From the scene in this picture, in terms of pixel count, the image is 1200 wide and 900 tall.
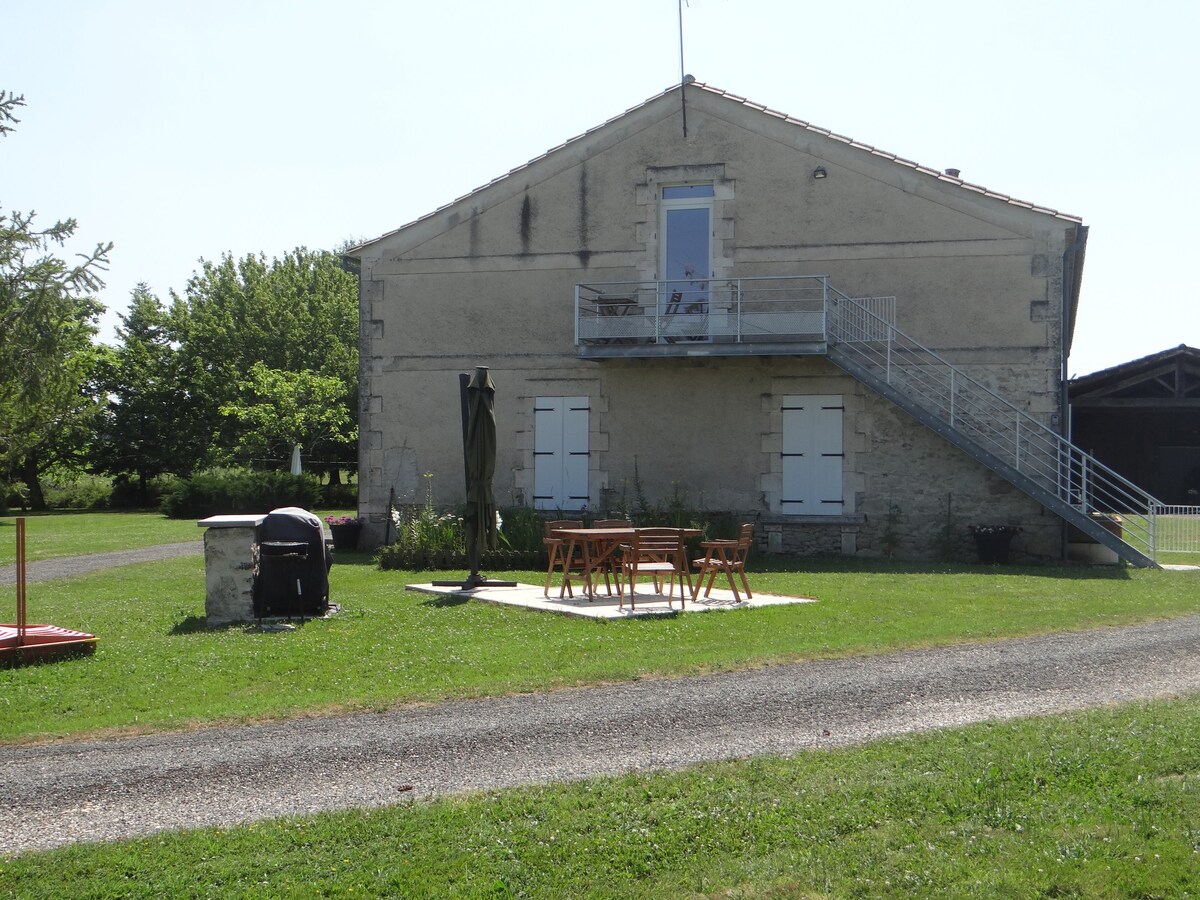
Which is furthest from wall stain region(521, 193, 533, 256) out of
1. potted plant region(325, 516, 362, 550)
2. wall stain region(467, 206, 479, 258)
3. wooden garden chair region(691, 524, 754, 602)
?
wooden garden chair region(691, 524, 754, 602)

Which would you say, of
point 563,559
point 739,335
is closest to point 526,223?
point 739,335

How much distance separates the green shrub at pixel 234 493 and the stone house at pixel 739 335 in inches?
489

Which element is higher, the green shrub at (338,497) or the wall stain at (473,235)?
the wall stain at (473,235)

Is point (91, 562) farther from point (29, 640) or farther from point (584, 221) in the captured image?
point (29, 640)

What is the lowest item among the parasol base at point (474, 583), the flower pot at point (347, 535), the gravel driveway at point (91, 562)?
the gravel driveway at point (91, 562)

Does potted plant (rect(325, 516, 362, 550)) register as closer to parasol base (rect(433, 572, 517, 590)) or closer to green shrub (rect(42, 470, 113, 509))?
parasol base (rect(433, 572, 517, 590))

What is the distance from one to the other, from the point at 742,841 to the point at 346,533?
15.3 metres

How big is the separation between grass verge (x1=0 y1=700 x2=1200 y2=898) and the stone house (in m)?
11.7

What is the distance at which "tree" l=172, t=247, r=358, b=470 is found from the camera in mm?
38625

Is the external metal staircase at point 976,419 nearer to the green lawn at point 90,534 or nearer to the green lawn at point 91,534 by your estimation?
the green lawn at point 91,534

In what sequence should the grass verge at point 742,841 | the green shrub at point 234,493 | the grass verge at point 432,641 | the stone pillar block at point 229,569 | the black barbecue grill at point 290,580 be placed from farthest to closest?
the green shrub at point 234,493, the black barbecue grill at point 290,580, the stone pillar block at point 229,569, the grass verge at point 432,641, the grass verge at point 742,841

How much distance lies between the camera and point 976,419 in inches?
679

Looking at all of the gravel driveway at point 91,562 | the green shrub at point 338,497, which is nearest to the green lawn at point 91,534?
the gravel driveway at point 91,562

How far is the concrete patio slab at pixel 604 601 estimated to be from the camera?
11.0 m
